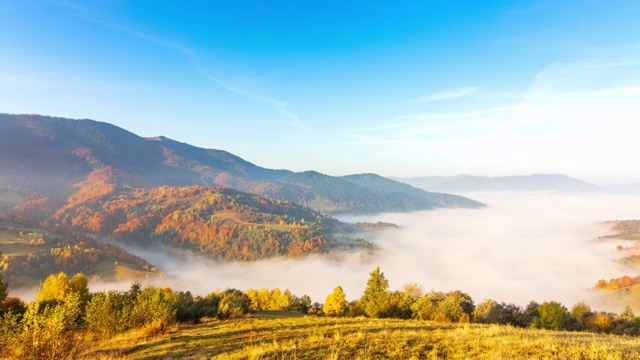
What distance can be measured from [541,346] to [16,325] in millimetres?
29653

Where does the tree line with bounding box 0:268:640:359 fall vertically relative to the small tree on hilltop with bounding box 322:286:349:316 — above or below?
above

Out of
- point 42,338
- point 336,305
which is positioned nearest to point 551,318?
point 336,305

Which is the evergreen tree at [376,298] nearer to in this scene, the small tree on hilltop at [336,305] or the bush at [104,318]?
the small tree on hilltop at [336,305]

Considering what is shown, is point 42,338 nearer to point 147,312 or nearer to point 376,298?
point 147,312

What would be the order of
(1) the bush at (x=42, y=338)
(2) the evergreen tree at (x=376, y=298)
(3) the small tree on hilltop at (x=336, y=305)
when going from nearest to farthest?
(1) the bush at (x=42, y=338) → (2) the evergreen tree at (x=376, y=298) → (3) the small tree on hilltop at (x=336, y=305)

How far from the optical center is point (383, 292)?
7581 cm

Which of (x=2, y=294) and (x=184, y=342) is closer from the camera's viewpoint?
(x=184, y=342)

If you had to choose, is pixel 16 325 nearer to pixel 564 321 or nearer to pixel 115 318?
pixel 115 318

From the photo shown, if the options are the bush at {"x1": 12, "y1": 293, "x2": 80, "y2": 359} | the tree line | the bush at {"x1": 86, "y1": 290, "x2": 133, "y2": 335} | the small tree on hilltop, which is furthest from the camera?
the small tree on hilltop

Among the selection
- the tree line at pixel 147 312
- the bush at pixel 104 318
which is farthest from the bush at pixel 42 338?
the bush at pixel 104 318

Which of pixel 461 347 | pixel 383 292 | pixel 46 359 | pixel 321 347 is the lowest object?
pixel 383 292

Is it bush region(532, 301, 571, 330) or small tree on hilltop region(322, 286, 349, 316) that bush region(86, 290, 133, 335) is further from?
bush region(532, 301, 571, 330)

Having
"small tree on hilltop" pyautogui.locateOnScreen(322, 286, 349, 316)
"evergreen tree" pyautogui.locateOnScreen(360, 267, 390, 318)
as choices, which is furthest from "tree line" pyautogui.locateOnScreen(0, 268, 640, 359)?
"evergreen tree" pyautogui.locateOnScreen(360, 267, 390, 318)

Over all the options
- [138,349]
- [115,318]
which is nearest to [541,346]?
[138,349]
